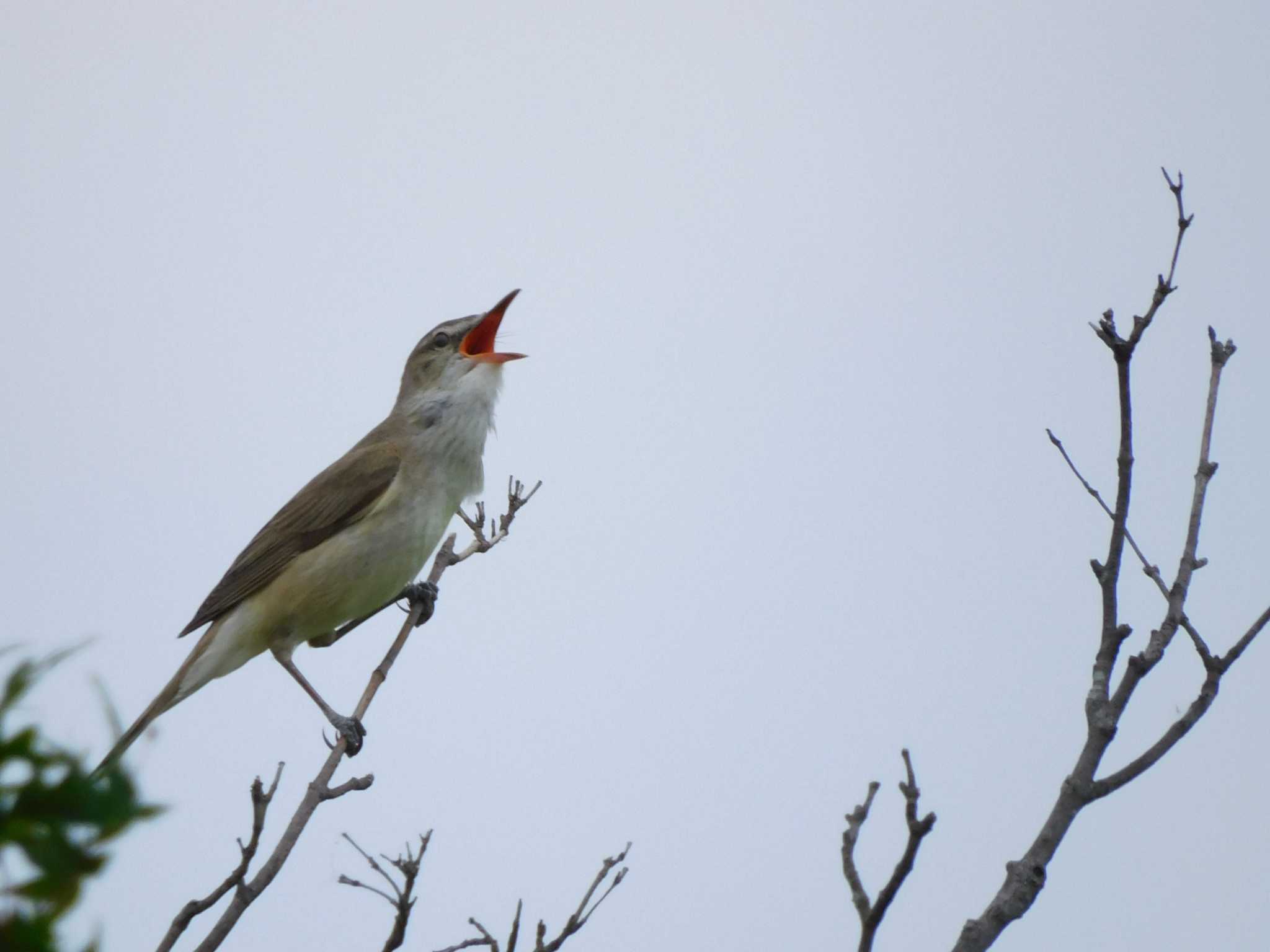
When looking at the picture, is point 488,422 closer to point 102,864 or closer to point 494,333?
point 494,333

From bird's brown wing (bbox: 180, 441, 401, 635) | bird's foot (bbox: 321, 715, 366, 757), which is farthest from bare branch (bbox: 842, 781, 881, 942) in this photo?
bird's brown wing (bbox: 180, 441, 401, 635)

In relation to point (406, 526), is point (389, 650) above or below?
below

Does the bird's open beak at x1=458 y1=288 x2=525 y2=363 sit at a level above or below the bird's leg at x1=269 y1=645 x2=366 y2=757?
above

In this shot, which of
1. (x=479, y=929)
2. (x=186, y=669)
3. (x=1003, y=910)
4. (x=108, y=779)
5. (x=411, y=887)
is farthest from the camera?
(x=186, y=669)

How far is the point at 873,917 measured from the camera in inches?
98.7

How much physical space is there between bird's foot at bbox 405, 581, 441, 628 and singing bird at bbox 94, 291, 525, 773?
0.08 m

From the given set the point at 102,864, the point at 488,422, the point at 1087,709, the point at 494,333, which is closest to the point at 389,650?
the point at 488,422

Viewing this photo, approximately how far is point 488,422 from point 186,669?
2.14 m

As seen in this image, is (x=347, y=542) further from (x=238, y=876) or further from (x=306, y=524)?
(x=238, y=876)

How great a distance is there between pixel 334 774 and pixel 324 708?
2478 millimetres

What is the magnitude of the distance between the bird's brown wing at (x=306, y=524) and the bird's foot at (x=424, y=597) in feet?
1.61

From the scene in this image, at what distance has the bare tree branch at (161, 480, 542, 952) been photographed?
3.62 meters

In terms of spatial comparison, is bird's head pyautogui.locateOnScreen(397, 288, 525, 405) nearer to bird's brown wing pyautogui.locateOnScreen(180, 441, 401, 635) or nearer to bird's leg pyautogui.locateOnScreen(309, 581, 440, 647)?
bird's brown wing pyautogui.locateOnScreen(180, 441, 401, 635)

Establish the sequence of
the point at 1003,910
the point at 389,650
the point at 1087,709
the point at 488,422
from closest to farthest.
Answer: the point at 1003,910
the point at 1087,709
the point at 389,650
the point at 488,422
